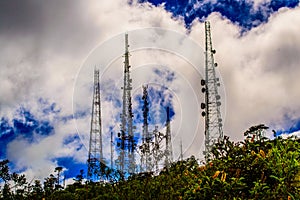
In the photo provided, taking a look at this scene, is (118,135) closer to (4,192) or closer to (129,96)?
(129,96)

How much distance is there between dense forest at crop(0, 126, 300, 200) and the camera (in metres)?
4.74

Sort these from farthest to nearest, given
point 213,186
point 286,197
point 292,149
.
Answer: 1. point 292,149
2. point 213,186
3. point 286,197

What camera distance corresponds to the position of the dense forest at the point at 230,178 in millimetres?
4742

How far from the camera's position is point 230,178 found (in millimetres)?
4867

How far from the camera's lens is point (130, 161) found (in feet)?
89.4

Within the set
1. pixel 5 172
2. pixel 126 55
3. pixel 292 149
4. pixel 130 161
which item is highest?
pixel 126 55

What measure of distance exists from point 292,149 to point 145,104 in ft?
76.2

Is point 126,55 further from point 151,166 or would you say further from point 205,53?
point 151,166

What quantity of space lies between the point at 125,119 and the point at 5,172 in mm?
18292

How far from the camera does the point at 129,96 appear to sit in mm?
30875

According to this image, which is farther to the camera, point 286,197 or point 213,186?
point 213,186

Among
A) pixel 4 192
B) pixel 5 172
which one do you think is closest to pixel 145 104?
pixel 5 172

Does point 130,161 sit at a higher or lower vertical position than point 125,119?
lower

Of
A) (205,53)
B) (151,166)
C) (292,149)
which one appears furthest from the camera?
(205,53)
